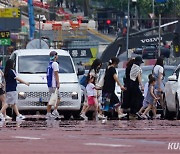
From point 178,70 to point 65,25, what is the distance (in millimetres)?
53278

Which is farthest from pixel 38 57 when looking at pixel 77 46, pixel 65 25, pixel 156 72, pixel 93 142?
pixel 65 25

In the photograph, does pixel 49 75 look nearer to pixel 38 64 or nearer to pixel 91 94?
pixel 91 94

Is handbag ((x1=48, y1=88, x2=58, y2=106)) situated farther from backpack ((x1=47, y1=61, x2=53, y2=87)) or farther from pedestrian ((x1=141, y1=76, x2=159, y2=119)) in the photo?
pedestrian ((x1=141, y1=76, x2=159, y2=119))

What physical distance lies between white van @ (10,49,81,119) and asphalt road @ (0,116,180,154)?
6076mm

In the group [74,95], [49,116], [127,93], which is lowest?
[49,116]

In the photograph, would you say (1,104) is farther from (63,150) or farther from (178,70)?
(63,150)

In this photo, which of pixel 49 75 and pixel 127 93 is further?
pixel 127 93

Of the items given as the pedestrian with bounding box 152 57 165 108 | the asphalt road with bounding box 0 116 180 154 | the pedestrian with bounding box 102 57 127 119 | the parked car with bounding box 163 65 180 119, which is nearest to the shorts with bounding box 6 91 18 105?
the pedestrian with bounding box 102 57 127 119

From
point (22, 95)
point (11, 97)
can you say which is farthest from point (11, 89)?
point (22, 95)

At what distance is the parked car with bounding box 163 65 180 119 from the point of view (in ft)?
87.3

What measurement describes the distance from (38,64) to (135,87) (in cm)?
326

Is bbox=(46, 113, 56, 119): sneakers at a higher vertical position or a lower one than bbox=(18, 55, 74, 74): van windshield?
lower

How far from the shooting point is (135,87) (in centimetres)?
2758

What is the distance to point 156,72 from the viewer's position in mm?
28969
